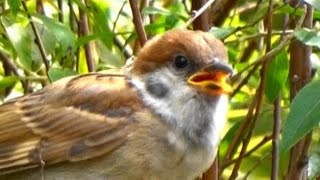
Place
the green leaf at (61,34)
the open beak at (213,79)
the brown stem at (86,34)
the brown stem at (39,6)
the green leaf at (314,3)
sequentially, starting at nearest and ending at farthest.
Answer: the green leaf at (314,3) < the open beak at (213,79) < the green leaf at (61,34) < the brown stem at (86,34) < the brown stem at (39,6)

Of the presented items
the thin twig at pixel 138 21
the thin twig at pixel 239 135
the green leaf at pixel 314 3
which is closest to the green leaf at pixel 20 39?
the thin twig at pixel 138 21

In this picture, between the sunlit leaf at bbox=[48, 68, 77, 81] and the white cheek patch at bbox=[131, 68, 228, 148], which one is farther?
the sunlit leaf at bbox=[48, 68, 77, 81]

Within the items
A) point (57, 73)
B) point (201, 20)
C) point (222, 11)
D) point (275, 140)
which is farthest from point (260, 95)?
point (222, 11)

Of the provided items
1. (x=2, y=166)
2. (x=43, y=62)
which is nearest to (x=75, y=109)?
(x=2, y=166)

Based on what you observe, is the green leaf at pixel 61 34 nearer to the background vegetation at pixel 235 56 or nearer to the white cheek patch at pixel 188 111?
the background vegetation at pixel 235 56

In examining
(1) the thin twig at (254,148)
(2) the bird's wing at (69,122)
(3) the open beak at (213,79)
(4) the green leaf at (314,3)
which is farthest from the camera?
(1) the thin twig at (254,148)

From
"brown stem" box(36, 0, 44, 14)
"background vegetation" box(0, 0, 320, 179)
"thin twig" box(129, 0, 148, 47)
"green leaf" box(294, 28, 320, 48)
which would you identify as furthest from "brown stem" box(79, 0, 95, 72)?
"green leaf" box(294, 28, 320, 48)

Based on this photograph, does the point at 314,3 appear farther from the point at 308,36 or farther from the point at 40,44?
the point at 40,44

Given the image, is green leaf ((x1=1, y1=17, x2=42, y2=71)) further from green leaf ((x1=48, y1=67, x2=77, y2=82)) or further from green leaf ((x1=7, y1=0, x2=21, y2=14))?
green leaf ((x1=7, y1=0, x2=21, y2=14))
